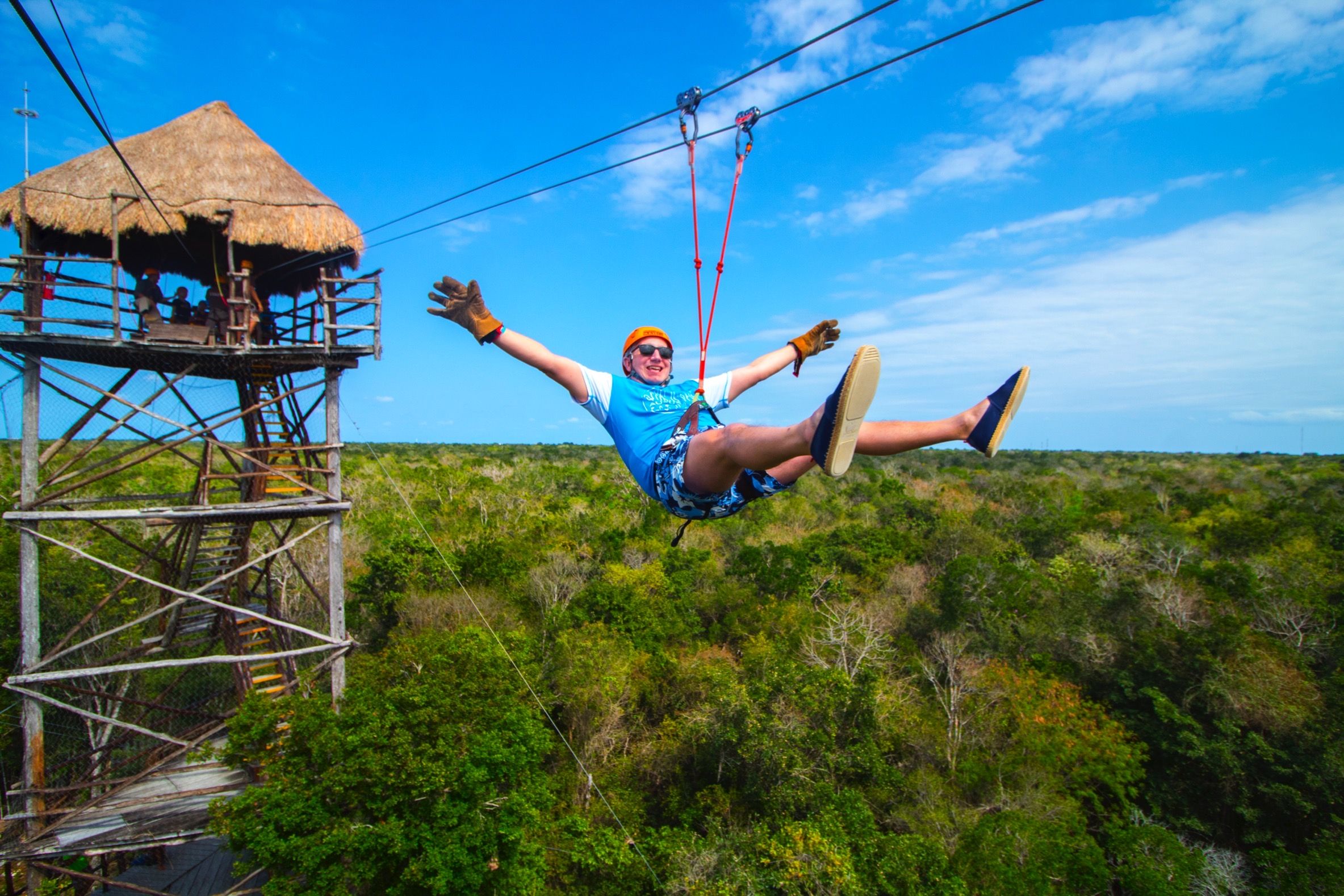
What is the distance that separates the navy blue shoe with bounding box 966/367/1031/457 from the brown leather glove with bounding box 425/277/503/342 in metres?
3.32

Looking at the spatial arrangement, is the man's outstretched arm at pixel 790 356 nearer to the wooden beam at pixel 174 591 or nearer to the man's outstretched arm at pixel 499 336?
the man's outstretched arm at pixel 499 336

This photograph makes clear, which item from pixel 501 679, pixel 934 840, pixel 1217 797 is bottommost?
pixel 1217 797

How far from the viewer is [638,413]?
5.02 meters

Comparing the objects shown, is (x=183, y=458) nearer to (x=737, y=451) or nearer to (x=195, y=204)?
(x=195, y=204)

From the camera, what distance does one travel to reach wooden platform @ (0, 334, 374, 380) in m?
8.53

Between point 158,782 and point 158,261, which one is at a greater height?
point 158,261

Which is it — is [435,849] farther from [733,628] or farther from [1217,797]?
[1217,797]

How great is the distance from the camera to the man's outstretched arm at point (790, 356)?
6207 millimetres

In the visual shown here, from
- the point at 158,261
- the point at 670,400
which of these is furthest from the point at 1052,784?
the point at 158,261

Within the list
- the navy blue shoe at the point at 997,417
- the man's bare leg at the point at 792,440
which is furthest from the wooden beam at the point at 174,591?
the navy blue shoe at the point at 997,417

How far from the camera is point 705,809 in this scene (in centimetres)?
1338

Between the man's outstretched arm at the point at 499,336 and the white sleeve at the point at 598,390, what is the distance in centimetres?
3

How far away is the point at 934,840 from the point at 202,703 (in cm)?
1540

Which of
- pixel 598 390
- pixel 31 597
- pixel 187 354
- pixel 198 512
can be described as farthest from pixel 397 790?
pixel 598 390
